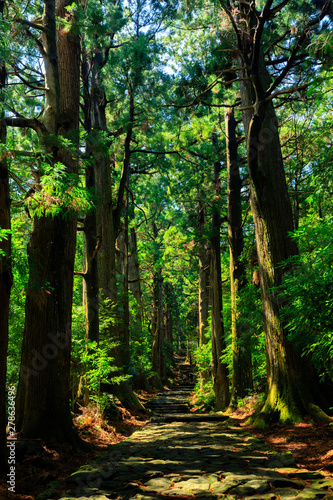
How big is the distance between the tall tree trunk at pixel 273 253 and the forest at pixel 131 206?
0.03m

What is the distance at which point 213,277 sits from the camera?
534 inches

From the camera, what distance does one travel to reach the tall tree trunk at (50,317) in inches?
217

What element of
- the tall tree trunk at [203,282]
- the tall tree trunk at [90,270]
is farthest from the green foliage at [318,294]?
the tall tree trunk at [203,282]

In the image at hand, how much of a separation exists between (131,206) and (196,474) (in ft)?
42.9

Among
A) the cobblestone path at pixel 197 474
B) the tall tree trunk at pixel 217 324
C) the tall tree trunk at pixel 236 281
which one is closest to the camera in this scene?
the cobblestone path at pixel 197 474

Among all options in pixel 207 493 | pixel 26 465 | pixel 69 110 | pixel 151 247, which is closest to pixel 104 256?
pixel 69 110

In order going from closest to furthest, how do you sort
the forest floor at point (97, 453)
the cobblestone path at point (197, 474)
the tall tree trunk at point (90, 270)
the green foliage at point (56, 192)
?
the cobblestone path at point (197, 474) → the forest floor at point (97, 453) → the green foliage at point (56, 192) → the tall tree trunk at point (90, 270)

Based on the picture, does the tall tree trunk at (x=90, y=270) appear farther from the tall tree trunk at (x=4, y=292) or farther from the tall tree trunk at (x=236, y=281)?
the tall tree trunk at (x=236, y=281)

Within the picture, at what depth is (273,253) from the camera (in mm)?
7531

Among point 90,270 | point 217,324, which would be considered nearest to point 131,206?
point 217,324

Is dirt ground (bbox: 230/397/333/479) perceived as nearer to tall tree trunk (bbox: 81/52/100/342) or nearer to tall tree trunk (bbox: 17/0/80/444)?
tall tree trunk (bbox: 17/0/80/444)

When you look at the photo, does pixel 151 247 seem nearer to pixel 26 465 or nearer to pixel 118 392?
pixel 118 392

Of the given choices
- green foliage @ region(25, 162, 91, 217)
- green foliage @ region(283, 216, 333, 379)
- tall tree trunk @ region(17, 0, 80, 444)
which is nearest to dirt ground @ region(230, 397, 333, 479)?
green foliage @ region(283, 216, 333, 379)

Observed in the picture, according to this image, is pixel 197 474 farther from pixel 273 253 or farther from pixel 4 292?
pixel 273 253
